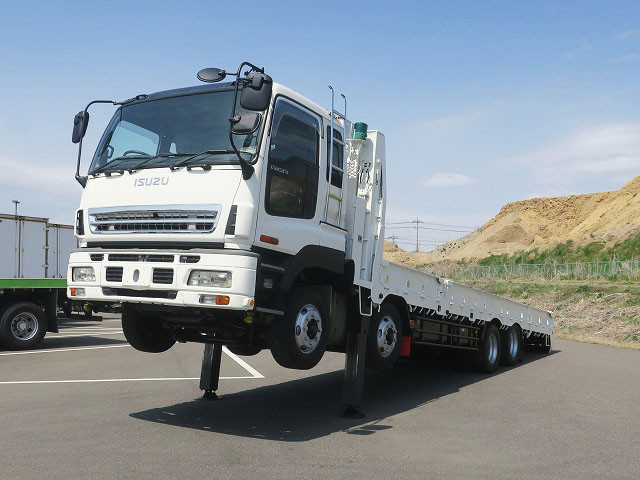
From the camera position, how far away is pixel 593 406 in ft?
27.7

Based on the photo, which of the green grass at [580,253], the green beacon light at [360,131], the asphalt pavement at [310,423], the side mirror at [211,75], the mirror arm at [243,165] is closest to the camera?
the asphalt pavement at [310,423]

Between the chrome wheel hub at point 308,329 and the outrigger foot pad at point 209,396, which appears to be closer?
the chrome wheel hub at point 308,329

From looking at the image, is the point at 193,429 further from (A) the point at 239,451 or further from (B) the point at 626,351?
(B) the point at 626,351

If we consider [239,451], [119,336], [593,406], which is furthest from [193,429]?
[119,336]

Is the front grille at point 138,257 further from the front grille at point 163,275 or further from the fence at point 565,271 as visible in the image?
the fence at point 565,271

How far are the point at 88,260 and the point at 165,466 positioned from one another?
7.67 feet

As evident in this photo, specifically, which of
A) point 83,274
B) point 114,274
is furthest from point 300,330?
point 83,274

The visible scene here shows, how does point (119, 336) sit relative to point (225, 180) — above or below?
below

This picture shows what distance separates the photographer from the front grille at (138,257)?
6184 mm

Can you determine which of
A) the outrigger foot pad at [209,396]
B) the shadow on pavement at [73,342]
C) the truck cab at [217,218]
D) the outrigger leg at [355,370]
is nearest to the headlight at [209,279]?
the truck cab at [217,218]

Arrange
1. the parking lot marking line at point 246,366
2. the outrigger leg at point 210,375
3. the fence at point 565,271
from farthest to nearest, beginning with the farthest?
the fence at point 565,271
the parking lot marking line at point 246,366
the outrigger leg at point 210,375

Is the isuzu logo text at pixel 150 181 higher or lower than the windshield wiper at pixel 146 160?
lower

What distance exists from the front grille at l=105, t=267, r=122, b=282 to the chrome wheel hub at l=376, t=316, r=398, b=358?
3.13m

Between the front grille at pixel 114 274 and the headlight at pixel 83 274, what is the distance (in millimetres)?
199
